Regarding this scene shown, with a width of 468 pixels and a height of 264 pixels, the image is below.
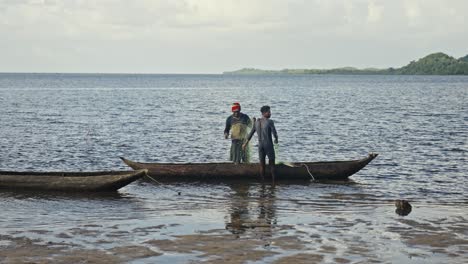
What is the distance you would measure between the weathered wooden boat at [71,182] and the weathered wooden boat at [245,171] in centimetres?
271

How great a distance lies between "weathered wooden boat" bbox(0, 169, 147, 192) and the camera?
1869cm

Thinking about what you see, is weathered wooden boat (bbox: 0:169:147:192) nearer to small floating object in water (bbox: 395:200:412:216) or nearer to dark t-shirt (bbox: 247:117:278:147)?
dark t-shirt (bbox: 247:117:278:147)

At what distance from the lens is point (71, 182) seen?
18.7m

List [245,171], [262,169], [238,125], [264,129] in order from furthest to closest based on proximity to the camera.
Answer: [245,171] < [238,125] < [262,169] < [264,129]

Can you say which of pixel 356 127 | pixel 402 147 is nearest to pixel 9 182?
pixel 402 147

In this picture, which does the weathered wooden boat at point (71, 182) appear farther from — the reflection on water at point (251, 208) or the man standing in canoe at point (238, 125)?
the man standing in canoe at point (238, 125)

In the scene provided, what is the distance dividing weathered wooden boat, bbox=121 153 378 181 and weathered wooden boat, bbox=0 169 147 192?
2.71 m

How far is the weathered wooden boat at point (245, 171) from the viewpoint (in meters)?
21.3

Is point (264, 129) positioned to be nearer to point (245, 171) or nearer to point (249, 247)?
point (245, 171)

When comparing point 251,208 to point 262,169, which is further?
point 262,169

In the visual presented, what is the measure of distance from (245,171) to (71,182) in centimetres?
536

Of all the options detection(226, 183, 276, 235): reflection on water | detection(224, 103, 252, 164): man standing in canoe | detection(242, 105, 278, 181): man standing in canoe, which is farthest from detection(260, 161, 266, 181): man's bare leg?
detection(224, 103, 252, 164): man standing in canoe

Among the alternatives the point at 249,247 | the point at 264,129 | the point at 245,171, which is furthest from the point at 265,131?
the point at 249,247

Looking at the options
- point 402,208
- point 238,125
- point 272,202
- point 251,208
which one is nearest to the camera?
point 402,208
